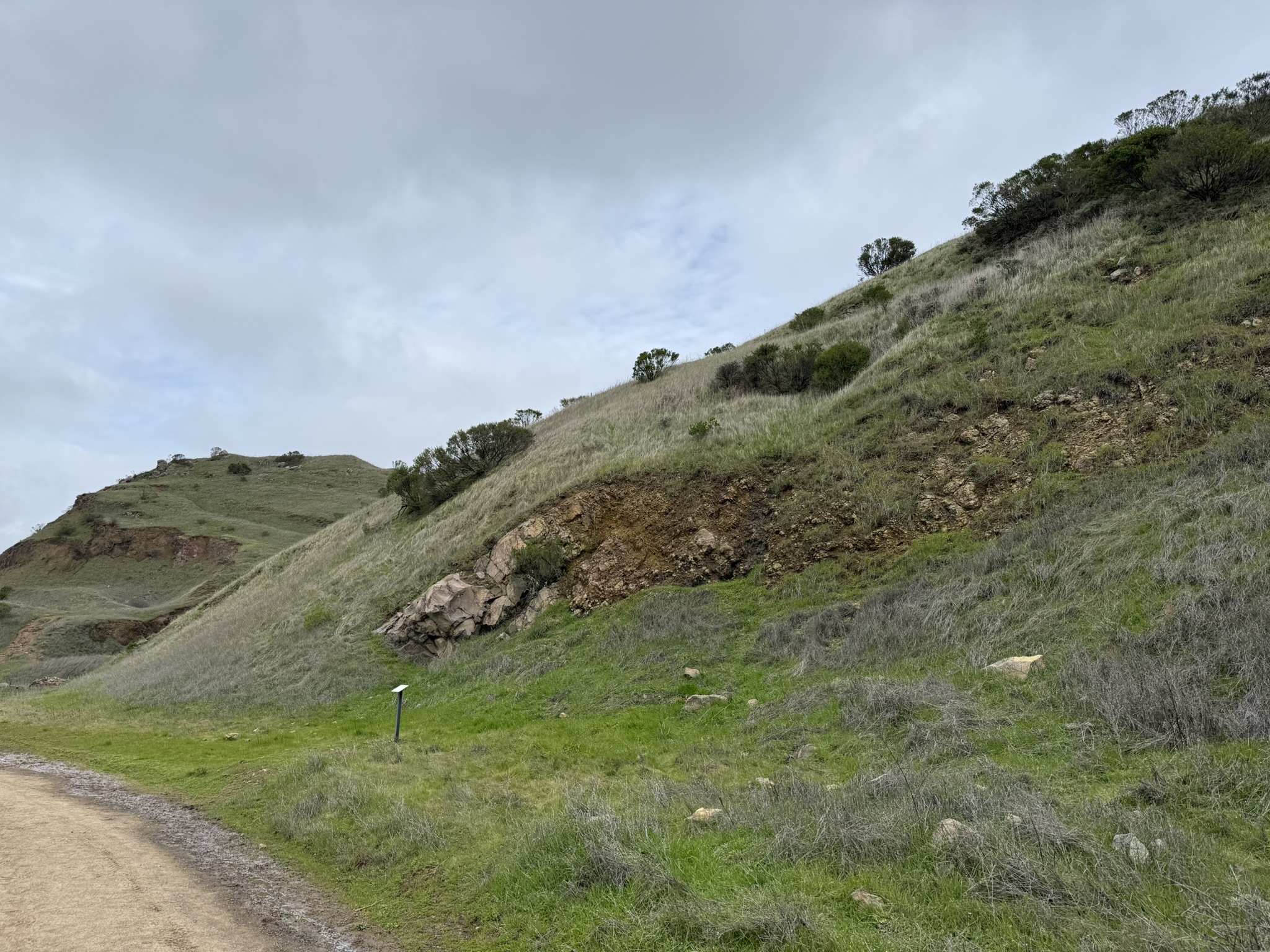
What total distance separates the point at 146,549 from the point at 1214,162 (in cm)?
8060

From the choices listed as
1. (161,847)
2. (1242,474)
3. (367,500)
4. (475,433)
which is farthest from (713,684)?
(367,500)

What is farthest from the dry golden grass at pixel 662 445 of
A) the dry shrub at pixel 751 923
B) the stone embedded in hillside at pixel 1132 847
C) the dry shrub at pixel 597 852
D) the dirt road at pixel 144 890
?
the dry shrub at pixel 751 923

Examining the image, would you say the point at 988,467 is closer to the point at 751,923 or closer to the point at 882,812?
the point at 882,812

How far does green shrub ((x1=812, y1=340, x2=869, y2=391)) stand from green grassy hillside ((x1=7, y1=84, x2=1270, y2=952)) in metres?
1.71

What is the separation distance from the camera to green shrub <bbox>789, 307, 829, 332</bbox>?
3609cm

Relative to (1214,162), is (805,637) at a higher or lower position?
lower

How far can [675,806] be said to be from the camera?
6.79 metres

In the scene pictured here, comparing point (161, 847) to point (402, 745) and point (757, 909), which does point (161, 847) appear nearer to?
point (402, 745)

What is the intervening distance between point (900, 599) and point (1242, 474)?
5.43 m

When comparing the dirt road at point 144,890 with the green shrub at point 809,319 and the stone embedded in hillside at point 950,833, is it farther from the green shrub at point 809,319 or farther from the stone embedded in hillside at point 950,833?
the green shrub at point 809,319

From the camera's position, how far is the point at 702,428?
2169 cm

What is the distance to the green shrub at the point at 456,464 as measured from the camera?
29.0 m

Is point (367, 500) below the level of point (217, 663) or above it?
above

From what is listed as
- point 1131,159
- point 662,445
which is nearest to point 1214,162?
point 1131,159
